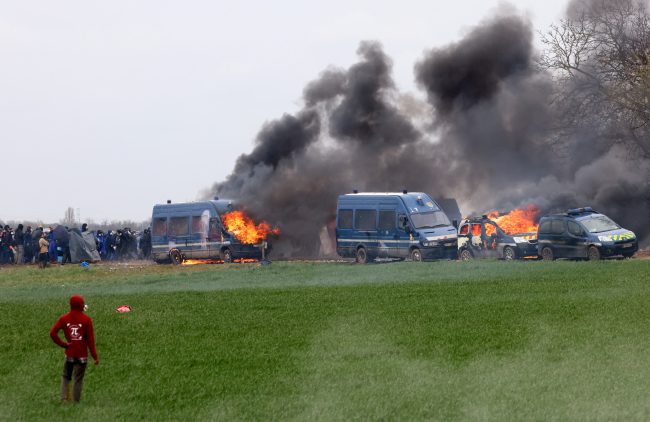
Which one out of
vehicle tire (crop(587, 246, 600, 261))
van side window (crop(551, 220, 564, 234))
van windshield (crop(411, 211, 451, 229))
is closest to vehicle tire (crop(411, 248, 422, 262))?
van windshield (crop(411, 211, 451, 229))

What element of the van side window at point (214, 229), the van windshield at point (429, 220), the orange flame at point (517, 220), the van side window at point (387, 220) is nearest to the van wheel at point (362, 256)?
the van side window at point (387, 220)

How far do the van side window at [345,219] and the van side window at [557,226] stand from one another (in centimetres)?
819

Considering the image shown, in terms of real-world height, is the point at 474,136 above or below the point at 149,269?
above

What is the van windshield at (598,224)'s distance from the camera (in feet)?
121

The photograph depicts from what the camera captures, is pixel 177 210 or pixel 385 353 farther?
pixel 177 210

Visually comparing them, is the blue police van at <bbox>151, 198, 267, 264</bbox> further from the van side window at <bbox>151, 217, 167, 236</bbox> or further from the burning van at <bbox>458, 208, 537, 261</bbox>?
the burning van at <bbox>458, 208, 537, 261</bbox>

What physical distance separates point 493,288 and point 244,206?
20.2 m

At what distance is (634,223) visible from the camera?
48781 millimetres

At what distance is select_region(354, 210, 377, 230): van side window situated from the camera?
134ft

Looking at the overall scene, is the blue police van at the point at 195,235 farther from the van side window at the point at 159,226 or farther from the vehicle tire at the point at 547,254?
the vehicle tire at the point at 547,254

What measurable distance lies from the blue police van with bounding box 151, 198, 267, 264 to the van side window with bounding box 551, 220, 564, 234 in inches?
528

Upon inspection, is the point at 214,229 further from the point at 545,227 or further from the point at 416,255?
the point at 545,227

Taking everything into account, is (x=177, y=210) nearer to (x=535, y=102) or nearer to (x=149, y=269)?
(x=149, y=269)

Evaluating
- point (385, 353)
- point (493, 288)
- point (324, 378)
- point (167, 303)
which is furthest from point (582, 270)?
point (324, 378)
